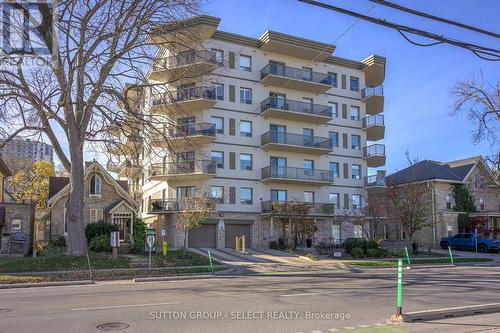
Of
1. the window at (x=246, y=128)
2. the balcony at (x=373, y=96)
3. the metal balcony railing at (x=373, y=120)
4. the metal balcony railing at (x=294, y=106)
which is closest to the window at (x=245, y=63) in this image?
the metal balcony railing at (x=294, y=106)

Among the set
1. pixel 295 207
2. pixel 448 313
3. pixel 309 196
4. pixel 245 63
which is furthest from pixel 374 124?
pixel 448 313

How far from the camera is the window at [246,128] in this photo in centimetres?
4491

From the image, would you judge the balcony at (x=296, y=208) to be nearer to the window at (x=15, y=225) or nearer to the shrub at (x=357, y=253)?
the shrub at (x=357, y=253)

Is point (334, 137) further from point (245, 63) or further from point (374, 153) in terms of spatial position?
point (245, 63)

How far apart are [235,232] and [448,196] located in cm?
2346

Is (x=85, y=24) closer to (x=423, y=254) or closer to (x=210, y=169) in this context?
(x=210, y=169)

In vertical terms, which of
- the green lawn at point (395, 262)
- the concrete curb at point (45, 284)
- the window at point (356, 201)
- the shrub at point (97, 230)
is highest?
the window at point (356, 201)

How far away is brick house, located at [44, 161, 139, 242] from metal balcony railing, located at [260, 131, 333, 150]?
1344 centimetres

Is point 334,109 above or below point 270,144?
above

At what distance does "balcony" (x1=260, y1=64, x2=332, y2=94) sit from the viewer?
45.3 metres

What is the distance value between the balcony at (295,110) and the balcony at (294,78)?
1688 millimetres

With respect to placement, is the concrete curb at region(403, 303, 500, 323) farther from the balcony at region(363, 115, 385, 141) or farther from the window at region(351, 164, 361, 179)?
the balcony at region(363, 115, 385, 141)

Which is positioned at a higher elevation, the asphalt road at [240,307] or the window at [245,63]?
the window at [245,63]

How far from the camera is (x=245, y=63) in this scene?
45.7 meters
